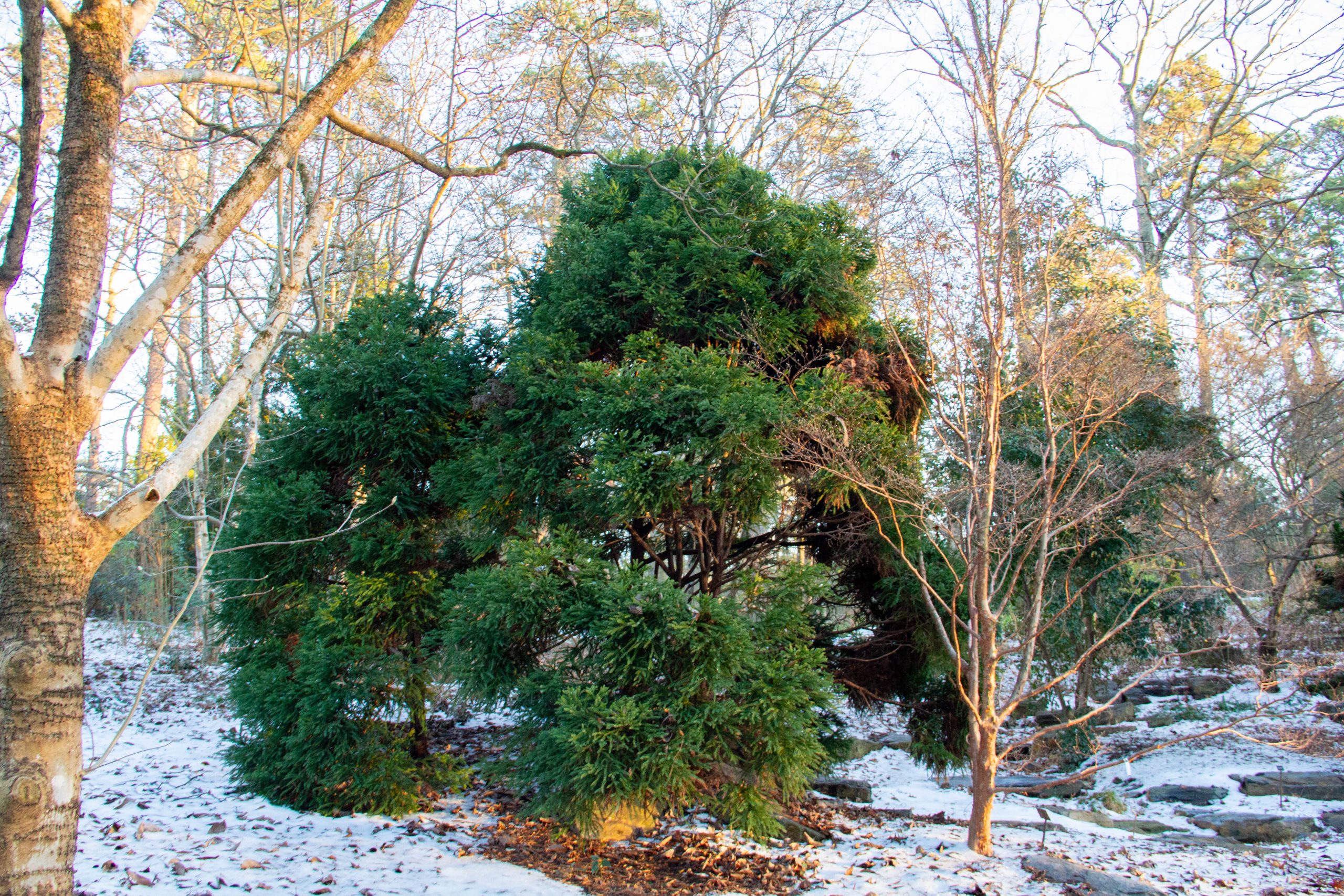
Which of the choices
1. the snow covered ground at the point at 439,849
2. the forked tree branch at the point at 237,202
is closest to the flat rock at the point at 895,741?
the snow covered ground at the point at 439,849

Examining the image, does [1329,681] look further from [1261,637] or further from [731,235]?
[731,235]

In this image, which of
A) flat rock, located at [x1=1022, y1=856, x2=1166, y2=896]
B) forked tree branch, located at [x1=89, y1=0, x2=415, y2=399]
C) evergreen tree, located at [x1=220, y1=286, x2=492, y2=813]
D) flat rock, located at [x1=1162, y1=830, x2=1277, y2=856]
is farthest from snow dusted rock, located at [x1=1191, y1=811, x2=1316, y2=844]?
forked tree branch, located at [x1=89, y1=0, x2=415, y2=399]

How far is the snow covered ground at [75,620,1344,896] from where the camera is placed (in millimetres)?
4508

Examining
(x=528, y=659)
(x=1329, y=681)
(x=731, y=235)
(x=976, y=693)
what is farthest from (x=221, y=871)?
(x=1329, y=681)

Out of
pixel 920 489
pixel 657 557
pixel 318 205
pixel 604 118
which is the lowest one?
pixel 657 557

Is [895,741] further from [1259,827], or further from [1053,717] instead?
[1259,827]

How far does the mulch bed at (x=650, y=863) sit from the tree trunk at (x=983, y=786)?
1.28m

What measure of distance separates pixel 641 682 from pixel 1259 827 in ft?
21.7

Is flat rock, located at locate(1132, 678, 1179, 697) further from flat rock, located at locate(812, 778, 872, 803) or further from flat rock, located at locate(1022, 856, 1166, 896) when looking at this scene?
flat rock, located at locate(1022, 856, 1166, 896)

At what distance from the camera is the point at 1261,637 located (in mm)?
10984

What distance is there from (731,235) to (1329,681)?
9957 mm

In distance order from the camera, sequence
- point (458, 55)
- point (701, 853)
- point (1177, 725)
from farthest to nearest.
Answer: point (1177, 725) < point (458, 55) < point (701, 853)

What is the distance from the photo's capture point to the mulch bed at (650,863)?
4.72m

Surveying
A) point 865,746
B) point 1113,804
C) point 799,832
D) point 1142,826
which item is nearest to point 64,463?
point 799,832
